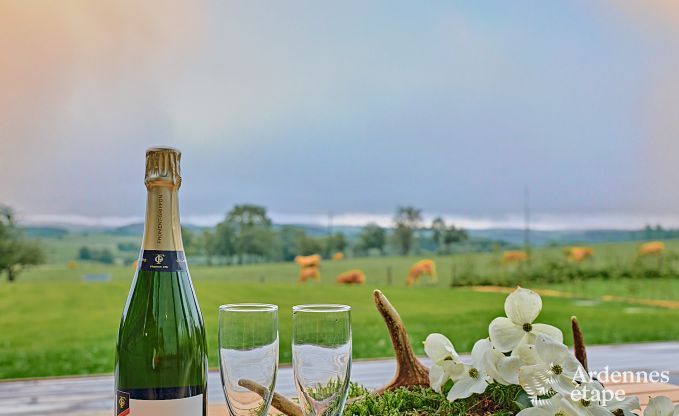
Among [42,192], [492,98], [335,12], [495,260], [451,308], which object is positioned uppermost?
[335,12]

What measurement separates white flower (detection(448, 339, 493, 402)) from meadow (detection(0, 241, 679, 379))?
3.56 m

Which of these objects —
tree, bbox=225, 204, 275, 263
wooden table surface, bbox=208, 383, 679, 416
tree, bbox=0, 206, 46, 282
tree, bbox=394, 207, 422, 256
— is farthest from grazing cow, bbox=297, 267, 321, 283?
wooden table surface, bbox=208, 383, 679, 416

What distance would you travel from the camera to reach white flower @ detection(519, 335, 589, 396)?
62cm

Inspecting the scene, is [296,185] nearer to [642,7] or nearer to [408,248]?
[408,248]

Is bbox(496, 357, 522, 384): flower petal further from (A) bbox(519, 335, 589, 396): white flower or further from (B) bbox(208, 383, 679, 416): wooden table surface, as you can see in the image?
(B) bbox(208, 383, 679, 416): wooden table surface

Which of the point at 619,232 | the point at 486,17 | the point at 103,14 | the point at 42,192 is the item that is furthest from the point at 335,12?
Result: the point at 619,232

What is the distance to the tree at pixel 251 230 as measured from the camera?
16.1 feet

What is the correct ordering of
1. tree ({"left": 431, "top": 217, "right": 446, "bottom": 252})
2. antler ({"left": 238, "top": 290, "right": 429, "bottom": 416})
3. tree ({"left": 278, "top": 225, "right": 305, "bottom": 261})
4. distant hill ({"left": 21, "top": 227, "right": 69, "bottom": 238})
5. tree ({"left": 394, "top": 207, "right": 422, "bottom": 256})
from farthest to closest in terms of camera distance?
tree ({"left": 431, "top": 217, "right": 446, "bottom": 252})
tree ({"left": 394, "top": 207, "right": 422, "bottom": 256})
tree ({"left": 278, "top": 225, "right": 305, "bottom": 261})
distant hill ({"left": 21, "top": 227, "right": 69, "bottom": 238})
antler ({"left": 238, "top": 290, "right": 429, "bottom": 416})

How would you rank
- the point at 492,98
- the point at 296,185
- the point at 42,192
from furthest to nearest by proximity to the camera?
the point at 492,98 → the point at 296,185 → the point at 42,192

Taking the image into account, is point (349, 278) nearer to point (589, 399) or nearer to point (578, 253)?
point (578, 253)

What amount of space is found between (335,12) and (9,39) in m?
2.35

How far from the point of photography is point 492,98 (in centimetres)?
563

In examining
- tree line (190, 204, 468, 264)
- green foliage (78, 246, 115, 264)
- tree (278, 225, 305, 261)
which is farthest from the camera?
tree (278, 225, 305, 261)

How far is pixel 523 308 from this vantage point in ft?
2.31
